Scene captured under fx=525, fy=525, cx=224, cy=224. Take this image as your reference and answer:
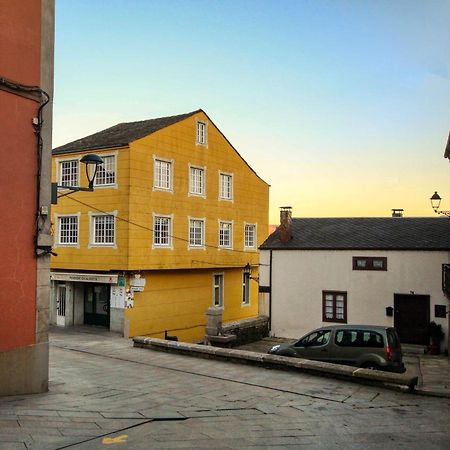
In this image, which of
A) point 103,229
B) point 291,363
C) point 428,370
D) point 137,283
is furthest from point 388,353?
point 103,229

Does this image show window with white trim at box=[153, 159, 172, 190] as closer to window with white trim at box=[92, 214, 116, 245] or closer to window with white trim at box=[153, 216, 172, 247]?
window with white trim at box=[153, 216, 172, 247]

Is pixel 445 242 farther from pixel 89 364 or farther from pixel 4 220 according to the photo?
pixel 4 220

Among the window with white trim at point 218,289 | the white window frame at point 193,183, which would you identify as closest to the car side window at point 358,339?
the white window frame at point 193,183

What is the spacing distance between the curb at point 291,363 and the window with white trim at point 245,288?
16355 mm

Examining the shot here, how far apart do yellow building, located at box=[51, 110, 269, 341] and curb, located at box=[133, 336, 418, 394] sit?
263 inches

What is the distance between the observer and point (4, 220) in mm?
10172

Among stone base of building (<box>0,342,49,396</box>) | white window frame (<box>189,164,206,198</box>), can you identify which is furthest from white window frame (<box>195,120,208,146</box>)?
stone base of building (<box>0,342,49,396</box>)

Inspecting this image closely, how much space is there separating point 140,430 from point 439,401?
22.2 feet

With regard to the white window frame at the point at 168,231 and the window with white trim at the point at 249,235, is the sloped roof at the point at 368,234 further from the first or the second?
the window with white trim at the point at 249,235

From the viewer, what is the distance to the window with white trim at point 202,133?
30503mm

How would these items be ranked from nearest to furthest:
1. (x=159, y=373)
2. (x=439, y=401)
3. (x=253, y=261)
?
(x=439, y=401)
(x=159, y=373)
(x=253, y=261)

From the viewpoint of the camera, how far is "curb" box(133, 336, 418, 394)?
1234cm

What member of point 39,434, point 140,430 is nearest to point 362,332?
point 140,430

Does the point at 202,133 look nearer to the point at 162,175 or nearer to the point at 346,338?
the point at 162,175
